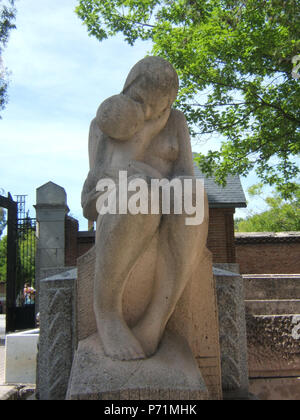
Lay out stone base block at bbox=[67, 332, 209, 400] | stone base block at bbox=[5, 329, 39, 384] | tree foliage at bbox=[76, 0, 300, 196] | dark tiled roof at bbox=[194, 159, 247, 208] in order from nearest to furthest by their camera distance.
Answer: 1. stone base block at bbox=[67, 332, 209, 400]
2. stone base block at bbox=[5, 329, 39, 384]
3. tree foliage at bbox=[76, 0, 300, 196]
4. dark tiled roof at bbox=[194, 159, 247, 208]

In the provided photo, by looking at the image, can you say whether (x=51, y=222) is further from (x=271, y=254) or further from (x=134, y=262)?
(x=134, y=262)

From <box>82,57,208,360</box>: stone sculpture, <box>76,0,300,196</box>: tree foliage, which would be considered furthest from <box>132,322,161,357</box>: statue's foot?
<box>76,0,300,196</box>: tree foliage

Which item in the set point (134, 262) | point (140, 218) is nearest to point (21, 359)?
point (134, 262)

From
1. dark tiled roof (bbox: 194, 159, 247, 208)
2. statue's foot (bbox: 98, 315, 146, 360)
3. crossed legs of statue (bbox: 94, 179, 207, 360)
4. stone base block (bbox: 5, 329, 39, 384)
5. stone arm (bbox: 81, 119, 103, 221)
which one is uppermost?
dark tiled roof (bbox: 194, 159, 247, 208)

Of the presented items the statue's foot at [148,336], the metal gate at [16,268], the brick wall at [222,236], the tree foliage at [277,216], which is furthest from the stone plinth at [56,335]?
the tree foliage at [277,216]

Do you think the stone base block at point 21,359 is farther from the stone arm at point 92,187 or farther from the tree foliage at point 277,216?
the tree foliage at point 277,216

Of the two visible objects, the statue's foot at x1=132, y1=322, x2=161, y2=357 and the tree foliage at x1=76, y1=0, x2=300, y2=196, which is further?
the tree foliage at x1=76, y1=0, x2=300, y2=196

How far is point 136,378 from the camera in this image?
6.81ft

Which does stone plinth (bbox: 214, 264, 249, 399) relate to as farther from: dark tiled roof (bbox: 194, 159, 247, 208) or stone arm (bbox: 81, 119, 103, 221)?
dark tiled roof (bbox: 194, 159, 247, 208)

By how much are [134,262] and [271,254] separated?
1167 cm

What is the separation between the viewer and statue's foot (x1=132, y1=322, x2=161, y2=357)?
231 centimetres
